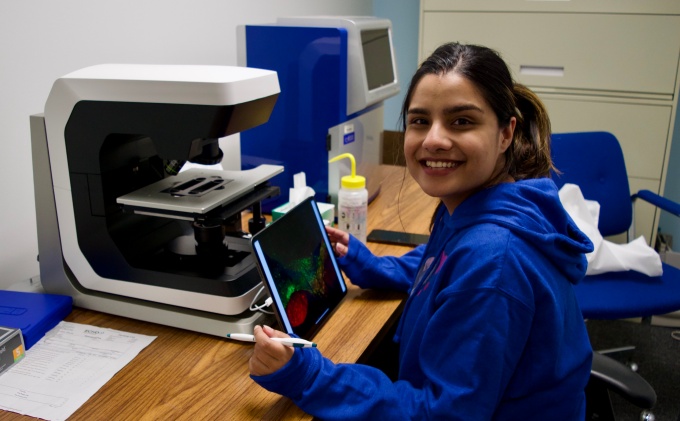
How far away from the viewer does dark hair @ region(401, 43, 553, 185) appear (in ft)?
3.16

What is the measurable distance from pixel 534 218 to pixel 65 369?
80 cm

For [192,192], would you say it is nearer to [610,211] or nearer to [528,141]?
[528,141]

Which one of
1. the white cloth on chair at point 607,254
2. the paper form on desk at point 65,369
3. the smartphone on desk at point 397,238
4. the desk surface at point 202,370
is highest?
the smartphone on desk at point 397,238

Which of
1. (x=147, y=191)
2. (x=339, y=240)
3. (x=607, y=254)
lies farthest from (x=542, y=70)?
(x=147, y=191)

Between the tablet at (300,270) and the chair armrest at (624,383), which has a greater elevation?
the tablet at (300,270)

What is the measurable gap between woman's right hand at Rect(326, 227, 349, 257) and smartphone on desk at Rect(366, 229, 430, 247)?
0.82 feet

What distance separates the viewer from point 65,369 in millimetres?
998

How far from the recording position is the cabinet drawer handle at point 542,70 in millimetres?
2500

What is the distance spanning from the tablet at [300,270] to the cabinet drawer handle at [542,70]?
5.37 feet

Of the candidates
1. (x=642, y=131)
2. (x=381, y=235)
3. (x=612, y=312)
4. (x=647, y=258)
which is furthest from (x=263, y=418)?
(x=642, y=131)

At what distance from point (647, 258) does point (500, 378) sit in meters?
1.35

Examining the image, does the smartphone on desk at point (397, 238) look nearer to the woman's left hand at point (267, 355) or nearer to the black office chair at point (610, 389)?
the black office chair at point (610, 389)

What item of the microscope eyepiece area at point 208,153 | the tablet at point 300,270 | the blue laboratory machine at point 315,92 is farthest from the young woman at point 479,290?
the blue laboratory machine at point 315,92

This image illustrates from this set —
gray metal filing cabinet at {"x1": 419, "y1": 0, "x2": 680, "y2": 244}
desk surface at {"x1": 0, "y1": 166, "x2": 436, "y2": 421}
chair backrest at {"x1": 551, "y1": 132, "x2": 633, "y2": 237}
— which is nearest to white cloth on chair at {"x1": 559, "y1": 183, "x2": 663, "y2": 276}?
chair backrest at {"x1": 551, "y1": 132, "x2": 633, "y2": 237}
